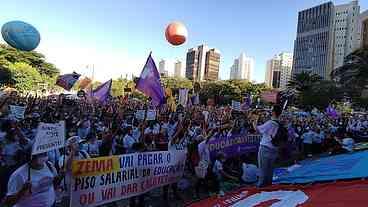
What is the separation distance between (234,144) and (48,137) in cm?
958

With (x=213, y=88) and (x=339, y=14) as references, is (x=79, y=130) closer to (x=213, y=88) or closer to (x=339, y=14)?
(x=213, y=88)

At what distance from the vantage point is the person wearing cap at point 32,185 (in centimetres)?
516

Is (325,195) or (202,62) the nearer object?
(325,195)

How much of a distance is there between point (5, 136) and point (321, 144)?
1382cm

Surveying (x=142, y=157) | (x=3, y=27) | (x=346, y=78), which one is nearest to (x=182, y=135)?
(x=142, y=157)

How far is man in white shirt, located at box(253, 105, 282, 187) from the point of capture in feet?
27.1

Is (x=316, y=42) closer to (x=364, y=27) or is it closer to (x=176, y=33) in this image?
(x=364, y=27)

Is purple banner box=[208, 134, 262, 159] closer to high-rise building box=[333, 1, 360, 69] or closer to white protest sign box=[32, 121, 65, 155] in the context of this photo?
white protest sign box=[32, 121, 65, 155]

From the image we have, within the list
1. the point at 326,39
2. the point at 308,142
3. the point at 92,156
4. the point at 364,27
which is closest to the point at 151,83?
the point at 92,156

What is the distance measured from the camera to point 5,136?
26.7ft

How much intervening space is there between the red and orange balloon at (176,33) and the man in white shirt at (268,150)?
795 centimetres

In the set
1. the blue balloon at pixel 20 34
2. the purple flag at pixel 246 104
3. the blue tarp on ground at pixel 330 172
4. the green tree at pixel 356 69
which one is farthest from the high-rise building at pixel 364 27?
the blue tarp on ground at pixel 330 172

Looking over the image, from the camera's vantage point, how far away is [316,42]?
152 m

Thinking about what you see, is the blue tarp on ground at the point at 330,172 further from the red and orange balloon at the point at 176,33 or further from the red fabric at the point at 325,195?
the red and orange balloon at the point at 176,33
